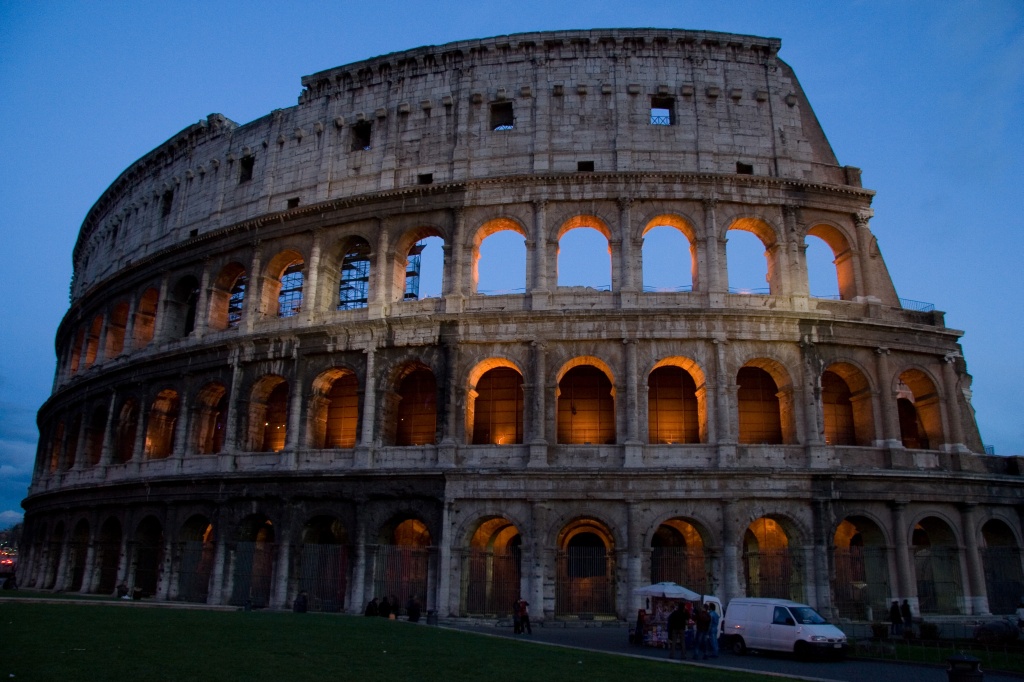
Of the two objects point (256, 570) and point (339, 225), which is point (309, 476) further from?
point (339, 225)

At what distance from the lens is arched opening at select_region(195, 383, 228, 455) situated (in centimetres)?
2666

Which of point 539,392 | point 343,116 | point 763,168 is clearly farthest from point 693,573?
point 343,116

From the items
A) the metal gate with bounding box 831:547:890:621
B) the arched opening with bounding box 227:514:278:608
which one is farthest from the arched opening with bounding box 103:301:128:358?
the metal gate with bounding box 831:547:890:621

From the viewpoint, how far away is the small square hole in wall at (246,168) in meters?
29.1

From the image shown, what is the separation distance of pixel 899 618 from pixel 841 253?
11294 mm

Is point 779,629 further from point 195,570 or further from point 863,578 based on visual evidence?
point 195,570

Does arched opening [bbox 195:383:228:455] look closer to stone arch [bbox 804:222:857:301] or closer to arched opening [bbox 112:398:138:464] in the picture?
arched opening [bbox 112:398:138:464]

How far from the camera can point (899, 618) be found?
64.5 ft

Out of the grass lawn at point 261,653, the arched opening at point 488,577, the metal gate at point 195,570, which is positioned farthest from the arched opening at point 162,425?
the arched opening at point 488,577

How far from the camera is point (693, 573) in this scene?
825 inches

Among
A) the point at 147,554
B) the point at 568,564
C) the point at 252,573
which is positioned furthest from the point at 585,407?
the point at 147,554

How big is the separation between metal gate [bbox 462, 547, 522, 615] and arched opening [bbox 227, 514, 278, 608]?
6.24 m

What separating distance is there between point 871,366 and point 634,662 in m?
14.2

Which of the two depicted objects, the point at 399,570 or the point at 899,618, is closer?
the point at 899,618
